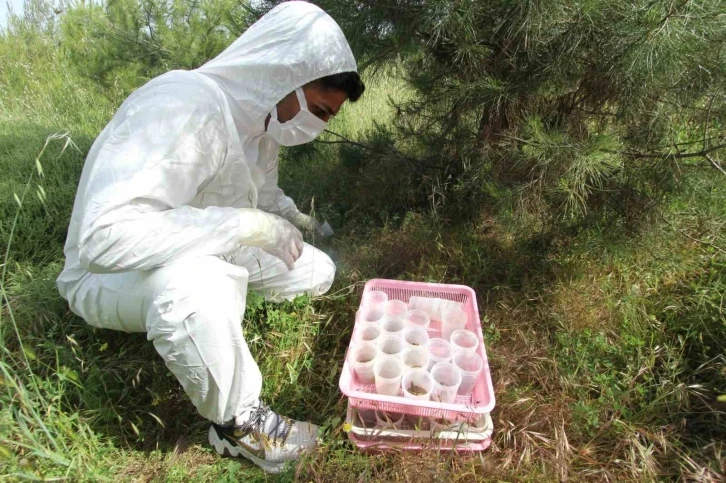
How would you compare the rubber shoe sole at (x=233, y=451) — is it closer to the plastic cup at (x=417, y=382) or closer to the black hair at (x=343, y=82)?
the plastic cup at (x=417, y=382)

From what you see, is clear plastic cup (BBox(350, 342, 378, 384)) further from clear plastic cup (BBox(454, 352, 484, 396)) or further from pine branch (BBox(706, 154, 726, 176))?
pine branch (BBox(706, 154, 726, 176))

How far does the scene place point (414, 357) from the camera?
5.14 ft

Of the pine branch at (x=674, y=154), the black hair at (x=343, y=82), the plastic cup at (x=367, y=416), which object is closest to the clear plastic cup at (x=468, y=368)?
the plastic cup at (x=367, y=416)

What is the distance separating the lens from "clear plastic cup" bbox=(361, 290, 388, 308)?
177 centimetres

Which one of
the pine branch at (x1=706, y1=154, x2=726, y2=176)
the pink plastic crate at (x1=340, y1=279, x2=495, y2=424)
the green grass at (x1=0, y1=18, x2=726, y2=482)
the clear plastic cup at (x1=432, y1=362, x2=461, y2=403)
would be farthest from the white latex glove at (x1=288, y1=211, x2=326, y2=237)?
the pine branch at (x1=706, y1=154, x2=726, y2=176)

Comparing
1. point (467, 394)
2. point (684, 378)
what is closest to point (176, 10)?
point (467, 394)

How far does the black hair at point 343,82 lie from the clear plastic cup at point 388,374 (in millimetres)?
992

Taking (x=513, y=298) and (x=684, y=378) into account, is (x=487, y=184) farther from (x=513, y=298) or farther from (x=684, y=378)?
(x=684, y=378)

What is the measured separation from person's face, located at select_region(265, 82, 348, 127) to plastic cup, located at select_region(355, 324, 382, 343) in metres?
0.81

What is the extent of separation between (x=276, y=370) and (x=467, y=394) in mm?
714

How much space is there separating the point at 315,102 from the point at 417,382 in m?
1.07

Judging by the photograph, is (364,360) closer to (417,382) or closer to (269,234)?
(417,382)

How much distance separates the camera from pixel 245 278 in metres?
1.45

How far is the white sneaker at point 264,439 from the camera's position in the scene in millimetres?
1381
